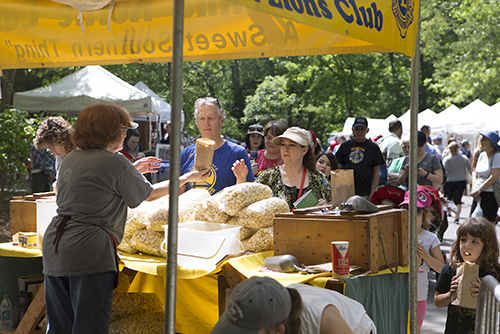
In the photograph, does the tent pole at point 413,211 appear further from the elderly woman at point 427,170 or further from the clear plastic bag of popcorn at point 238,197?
the elderly woman at point 427,170

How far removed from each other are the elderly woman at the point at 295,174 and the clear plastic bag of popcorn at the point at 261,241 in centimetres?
69

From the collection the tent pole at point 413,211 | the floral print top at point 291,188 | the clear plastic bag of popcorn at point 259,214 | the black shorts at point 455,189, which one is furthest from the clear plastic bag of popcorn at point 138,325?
the black shorts at point 455,189

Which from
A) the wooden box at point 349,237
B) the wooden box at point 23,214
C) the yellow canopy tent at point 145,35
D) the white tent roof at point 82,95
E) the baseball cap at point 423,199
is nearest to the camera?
the wooden box at point 349,237

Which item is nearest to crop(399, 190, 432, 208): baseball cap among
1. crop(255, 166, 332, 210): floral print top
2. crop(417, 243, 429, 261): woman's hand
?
crop(417, 243, 429, 261): woman's hand

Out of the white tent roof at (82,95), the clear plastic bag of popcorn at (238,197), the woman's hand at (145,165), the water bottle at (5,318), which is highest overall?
the white tent roof at (82,95)

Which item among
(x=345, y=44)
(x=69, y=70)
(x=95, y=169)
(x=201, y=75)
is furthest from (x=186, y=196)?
(x=201, y=75)

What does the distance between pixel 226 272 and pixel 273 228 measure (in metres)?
0.47

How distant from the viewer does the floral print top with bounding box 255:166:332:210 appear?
411 centimetres

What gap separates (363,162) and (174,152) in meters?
5.33

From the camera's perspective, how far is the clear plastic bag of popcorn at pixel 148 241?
3459 millimetres

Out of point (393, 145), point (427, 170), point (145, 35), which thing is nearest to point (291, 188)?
point (145, 35)

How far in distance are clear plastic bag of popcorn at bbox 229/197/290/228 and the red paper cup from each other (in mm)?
624

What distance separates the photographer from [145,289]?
11.3 ft

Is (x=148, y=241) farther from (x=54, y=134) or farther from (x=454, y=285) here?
(x=454, y=285)
